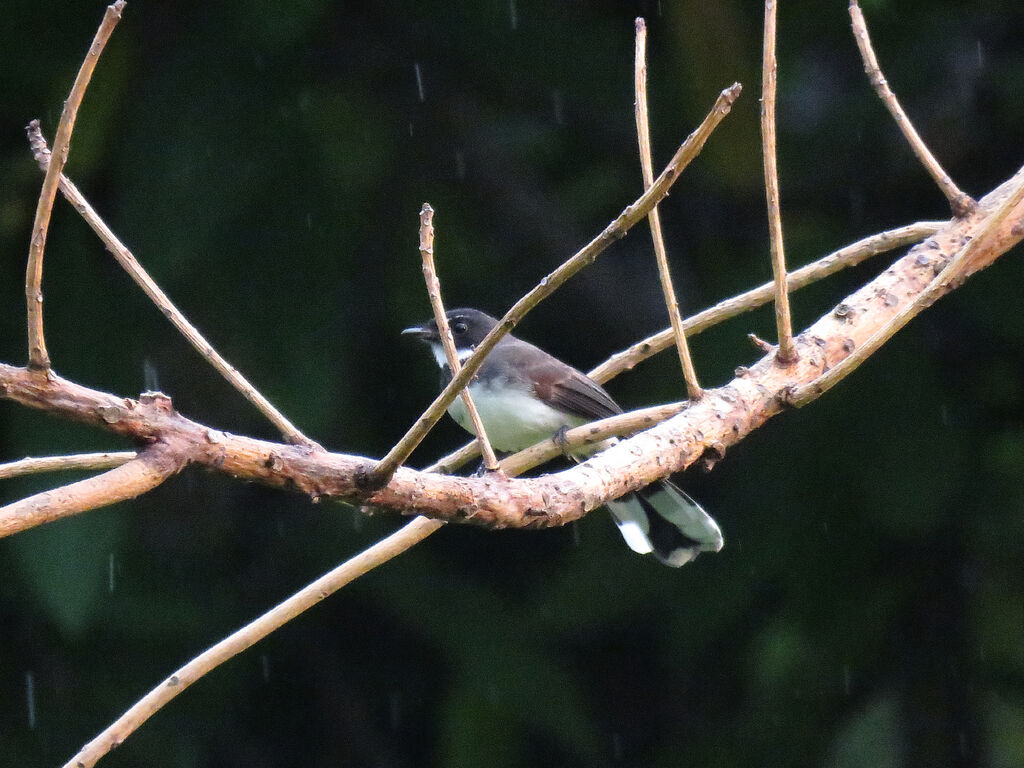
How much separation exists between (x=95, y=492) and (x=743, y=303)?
1746 mm

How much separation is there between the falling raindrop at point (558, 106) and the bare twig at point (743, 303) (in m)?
2.27

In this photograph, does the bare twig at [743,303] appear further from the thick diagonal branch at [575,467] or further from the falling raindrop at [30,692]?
the falling raindrop at [30,692]

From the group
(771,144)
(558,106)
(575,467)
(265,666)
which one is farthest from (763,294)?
(265,666)

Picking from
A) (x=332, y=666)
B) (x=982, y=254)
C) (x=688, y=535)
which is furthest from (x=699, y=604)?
(x=982, y=254)

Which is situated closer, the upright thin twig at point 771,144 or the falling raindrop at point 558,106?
the upright thin twig at point 771,144

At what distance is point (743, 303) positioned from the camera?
2.87 m

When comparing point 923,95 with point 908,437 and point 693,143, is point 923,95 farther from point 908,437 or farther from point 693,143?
point 693,143

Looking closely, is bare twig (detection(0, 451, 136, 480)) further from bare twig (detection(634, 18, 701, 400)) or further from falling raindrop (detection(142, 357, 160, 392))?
falling raindrop (detection(142, 357, 160, 392))

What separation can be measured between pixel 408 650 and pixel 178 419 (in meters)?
4.02

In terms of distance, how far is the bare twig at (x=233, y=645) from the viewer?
1640 millimetres

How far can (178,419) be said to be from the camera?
1555mm

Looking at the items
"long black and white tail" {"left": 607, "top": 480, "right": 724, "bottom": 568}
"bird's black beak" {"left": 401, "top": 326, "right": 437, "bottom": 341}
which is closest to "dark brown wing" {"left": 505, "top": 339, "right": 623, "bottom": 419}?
"bird's black beak" {"left": 401, "top": 326, "right": 437, "bottom": 341}

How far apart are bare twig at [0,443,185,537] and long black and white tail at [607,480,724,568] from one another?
266 cm

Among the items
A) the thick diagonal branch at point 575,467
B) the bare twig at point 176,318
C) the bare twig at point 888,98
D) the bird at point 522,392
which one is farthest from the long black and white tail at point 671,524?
the bare twig at point 176,318
